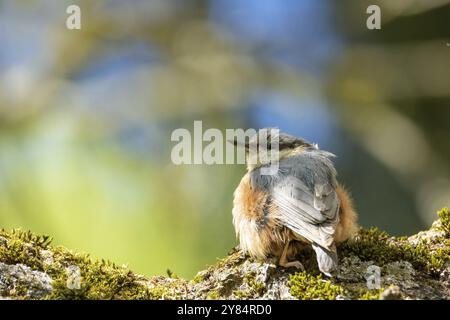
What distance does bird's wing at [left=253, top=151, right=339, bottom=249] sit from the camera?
3.00 meters

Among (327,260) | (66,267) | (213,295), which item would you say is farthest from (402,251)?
(66,267)

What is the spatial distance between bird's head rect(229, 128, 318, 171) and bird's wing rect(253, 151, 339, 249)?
18cm

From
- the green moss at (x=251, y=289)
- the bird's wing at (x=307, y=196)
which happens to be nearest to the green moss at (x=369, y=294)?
the bird's wing at (x=307, y=196)

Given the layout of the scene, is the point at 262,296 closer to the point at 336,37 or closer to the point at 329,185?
the point at 329,185

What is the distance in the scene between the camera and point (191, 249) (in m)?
4.50

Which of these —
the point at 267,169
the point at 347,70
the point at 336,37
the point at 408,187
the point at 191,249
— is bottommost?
the point at 191,249

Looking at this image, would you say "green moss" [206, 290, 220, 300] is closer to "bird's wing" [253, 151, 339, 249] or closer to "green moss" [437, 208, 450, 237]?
"bird's wing" [253, 151, 339, 249]

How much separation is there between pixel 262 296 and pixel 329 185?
2.94ft

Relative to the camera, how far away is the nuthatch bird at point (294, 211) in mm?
2967

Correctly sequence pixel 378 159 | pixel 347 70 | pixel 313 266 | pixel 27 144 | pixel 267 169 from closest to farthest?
Result: pixel 313 266
pixel 267 169
pixel 27 144
pixel 378 159
pixel 347 70

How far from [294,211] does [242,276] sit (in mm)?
490

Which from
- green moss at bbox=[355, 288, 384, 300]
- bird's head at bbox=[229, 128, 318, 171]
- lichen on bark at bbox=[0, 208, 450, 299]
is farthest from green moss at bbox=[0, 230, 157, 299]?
bird's head at bbox=[229, 128, 318, 171]

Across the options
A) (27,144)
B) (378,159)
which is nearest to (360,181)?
(378,159)

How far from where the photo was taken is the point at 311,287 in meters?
2.69
